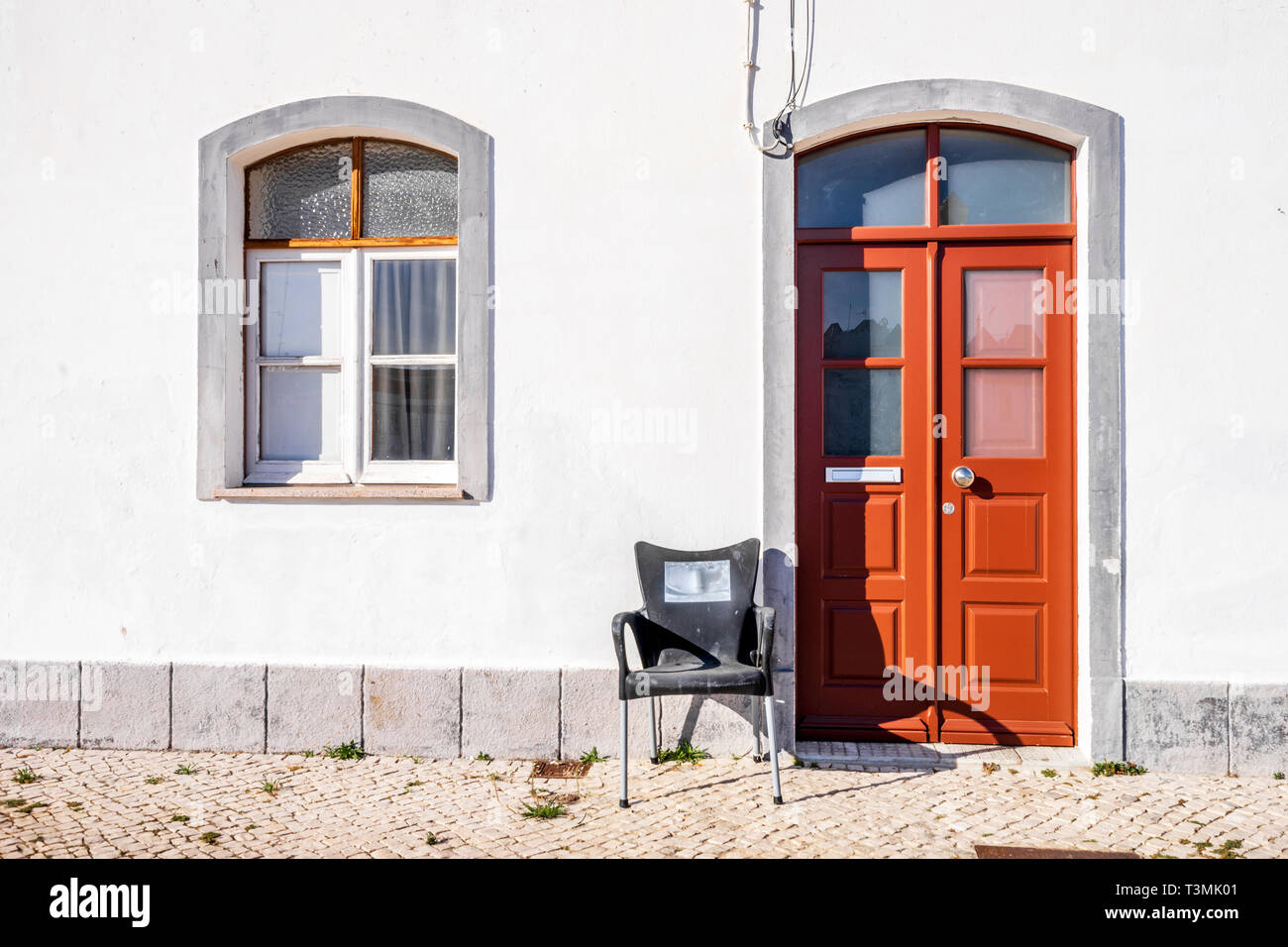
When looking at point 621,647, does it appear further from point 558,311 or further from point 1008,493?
point 1008,493

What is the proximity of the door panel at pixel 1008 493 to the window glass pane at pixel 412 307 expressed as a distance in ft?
8.52

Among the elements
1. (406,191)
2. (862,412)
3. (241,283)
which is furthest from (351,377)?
(862,412)

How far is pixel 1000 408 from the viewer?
446 cm

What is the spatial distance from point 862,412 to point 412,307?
2.45 m

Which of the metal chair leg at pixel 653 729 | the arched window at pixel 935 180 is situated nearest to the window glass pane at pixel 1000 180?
the arched window at pixel 935 180

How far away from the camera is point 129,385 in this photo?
454 centimetres

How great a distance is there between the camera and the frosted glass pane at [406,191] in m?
4.63

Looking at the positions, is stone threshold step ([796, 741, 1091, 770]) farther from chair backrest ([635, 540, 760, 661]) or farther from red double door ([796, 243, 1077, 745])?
chair backrest ([635, 540, 760, 661])

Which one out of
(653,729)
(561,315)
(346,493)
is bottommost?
(653,729)

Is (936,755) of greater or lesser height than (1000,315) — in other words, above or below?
below

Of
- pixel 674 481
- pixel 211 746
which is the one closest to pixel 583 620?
pixel 674 481

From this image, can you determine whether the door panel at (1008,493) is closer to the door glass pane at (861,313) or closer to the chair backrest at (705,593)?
the door glass pane at (861,313)

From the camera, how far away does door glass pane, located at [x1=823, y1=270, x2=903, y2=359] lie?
4496mm

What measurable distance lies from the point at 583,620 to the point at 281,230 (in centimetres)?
268
